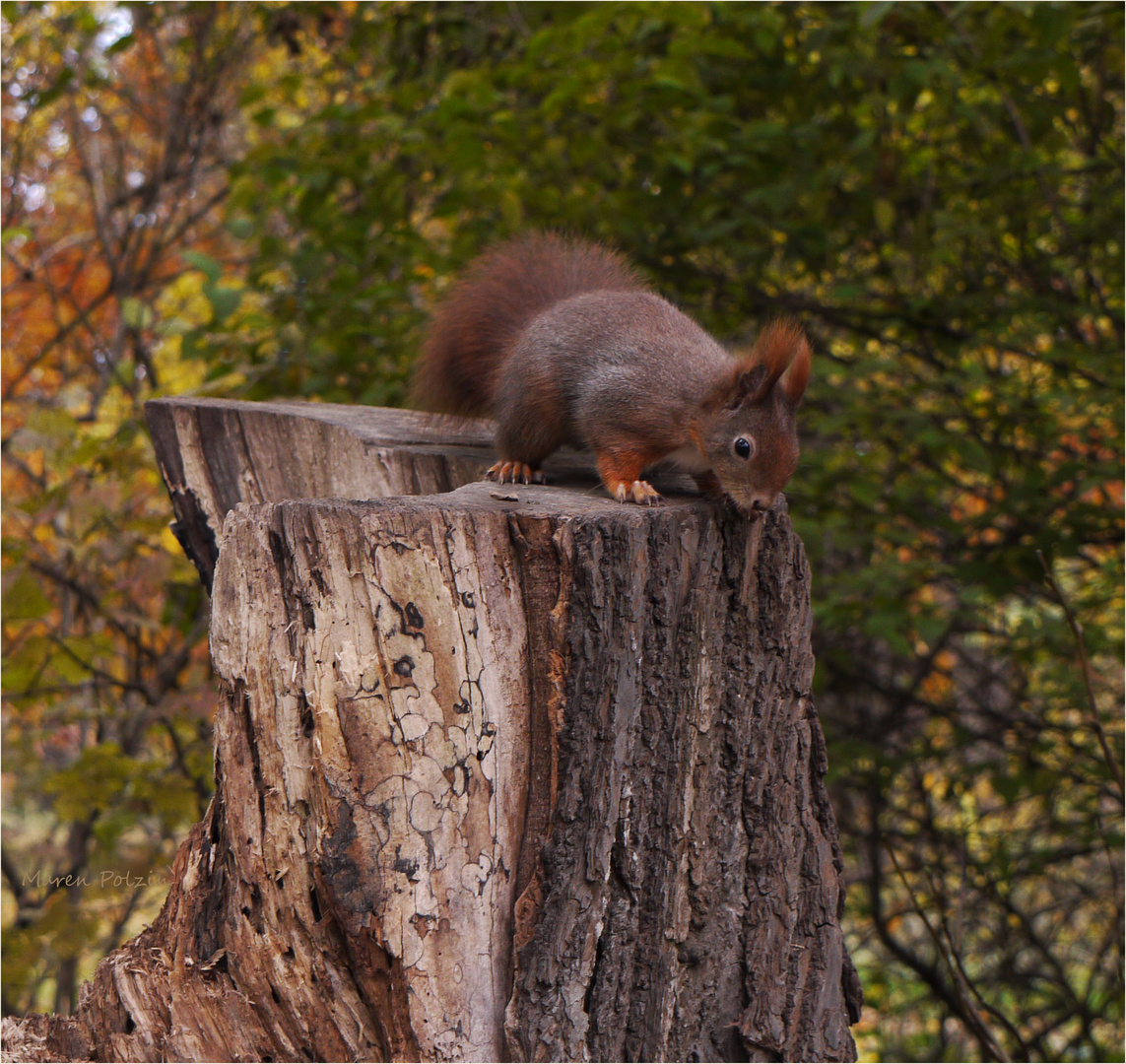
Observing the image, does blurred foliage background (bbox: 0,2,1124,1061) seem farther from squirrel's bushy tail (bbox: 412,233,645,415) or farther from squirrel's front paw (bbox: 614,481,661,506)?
squirrel's front paw (bbox: 614,481,661,506)

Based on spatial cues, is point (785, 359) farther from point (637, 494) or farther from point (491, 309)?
point (491, 309)

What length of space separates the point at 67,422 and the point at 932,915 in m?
4.76

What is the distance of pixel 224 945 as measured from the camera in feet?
5.61

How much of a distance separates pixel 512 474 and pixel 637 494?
1.45ft

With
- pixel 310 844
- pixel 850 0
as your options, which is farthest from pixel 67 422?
pixel 850 0

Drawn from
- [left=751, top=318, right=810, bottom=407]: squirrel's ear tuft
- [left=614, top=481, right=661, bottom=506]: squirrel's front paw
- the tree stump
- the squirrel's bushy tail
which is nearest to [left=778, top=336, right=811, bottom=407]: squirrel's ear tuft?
[left=751, top=318, right=810, bottom=407]: squirrel's ear tuft

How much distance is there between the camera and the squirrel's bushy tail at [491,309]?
291 centimetres

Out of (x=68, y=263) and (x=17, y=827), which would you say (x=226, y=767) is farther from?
(x=68, y=263)

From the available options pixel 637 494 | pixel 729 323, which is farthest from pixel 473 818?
pixel 729 323

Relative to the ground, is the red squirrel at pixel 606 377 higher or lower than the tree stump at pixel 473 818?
higher

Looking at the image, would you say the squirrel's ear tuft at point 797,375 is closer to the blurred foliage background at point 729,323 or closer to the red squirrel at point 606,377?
the red squirrel at point 606,377

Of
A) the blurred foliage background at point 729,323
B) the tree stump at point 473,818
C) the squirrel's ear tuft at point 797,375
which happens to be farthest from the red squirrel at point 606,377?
the blurred foliage background at point 729,323

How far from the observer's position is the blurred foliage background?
331 centimetres

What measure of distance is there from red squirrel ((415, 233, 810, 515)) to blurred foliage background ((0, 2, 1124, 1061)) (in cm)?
71
